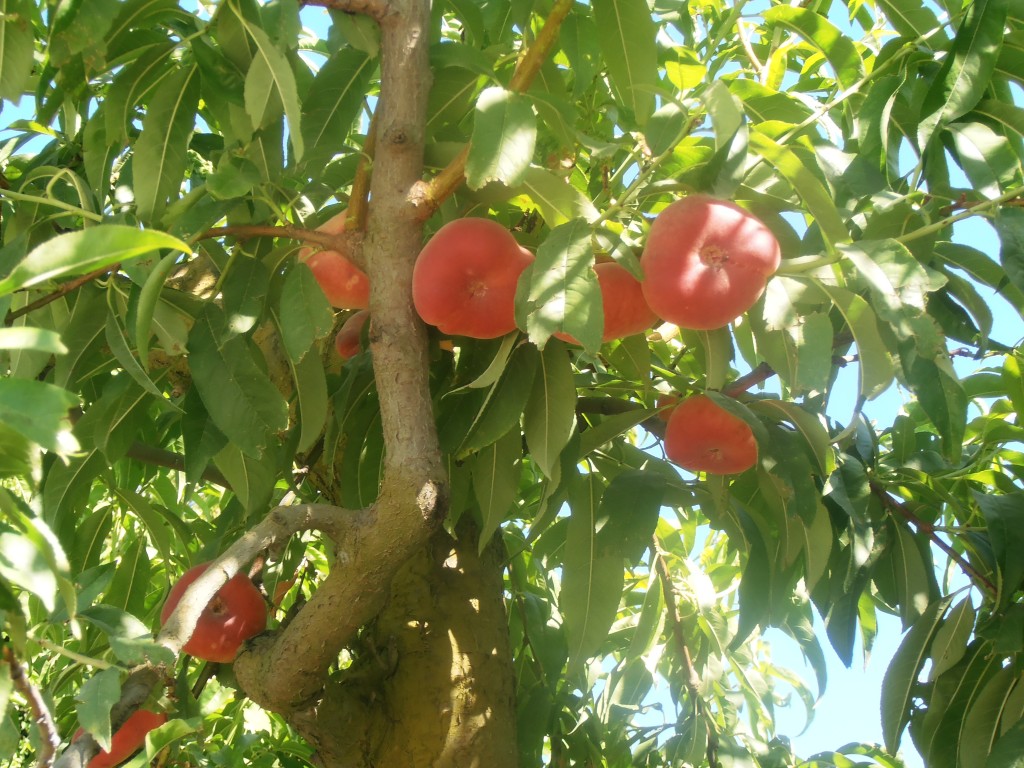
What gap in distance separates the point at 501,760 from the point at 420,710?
6.0 inches

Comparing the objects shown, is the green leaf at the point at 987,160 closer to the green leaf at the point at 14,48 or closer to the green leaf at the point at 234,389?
the green leaf at the point at 234,389

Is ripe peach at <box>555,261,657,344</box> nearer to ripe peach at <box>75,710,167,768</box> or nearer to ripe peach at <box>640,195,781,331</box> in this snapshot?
ripe peach at <box>640,195,781,331</box>

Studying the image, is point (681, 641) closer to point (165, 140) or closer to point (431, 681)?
point (431, 681)

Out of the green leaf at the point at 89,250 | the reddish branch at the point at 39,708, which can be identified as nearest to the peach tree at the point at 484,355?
the reddish branch at the point at 39,708

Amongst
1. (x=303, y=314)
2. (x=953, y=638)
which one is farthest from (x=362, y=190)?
(x=953, y=638)

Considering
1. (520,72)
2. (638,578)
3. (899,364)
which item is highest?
(520,72)

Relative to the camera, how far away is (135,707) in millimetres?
1108

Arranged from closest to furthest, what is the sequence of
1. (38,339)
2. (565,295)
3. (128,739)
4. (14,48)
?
(38,339)
(565,295)
(14,48)
(128,739)

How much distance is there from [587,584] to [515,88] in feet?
2.62

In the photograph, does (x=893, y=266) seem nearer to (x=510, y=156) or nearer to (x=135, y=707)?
(x=510, y=156)

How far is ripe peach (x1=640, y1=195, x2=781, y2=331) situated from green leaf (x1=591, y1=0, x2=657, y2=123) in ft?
0.92

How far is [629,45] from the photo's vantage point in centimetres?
147

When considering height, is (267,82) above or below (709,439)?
above

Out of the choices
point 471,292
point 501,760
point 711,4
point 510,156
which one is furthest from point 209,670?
point 711,4
